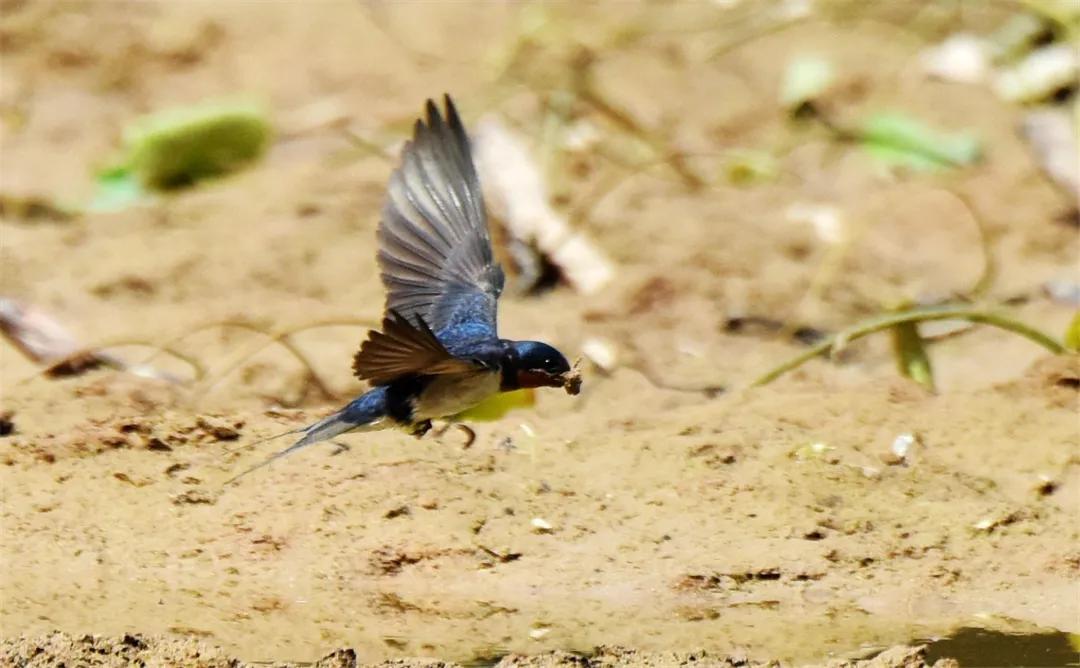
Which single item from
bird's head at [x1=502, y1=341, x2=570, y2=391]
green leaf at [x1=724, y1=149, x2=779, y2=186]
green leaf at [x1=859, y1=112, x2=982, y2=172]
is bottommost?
bird's head at [x1=502, y1=341, x2=570, y2=391]

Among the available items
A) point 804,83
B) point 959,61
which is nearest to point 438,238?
point 804,83

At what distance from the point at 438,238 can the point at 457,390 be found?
690 mm

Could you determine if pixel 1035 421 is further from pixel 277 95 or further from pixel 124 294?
pixel 277 95

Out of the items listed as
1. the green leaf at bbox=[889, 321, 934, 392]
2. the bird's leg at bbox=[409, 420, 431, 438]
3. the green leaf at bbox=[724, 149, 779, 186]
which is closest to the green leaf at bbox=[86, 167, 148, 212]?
the green leaf at bbox=[724, 149, 779, 186]

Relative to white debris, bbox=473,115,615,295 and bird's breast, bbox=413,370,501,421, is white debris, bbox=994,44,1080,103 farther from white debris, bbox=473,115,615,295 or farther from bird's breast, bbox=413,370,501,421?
bird's breast, bbox=413,370,501,421

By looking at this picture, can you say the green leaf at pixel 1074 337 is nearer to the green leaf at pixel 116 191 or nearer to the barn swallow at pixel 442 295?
the barn swallow at pixel 442 295

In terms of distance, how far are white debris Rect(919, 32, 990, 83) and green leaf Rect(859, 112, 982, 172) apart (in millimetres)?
792

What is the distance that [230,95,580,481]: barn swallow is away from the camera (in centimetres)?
439

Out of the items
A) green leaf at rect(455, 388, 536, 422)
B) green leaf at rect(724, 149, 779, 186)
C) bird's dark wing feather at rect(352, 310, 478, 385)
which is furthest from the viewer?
green leaf at rect(724, 149, 779, 186)

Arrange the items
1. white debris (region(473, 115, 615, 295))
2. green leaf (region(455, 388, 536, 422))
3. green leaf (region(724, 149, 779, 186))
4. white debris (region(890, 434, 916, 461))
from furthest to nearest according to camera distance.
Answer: green leaf (region(724, 149, 779, 186)) → white debris (region(473, 115, 615, 295)) → green leaf (region(455, 388, 536, 422)) → white debris (region(890, 434, 916, 461))

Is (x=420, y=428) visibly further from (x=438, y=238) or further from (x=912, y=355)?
(x=912, y=355)

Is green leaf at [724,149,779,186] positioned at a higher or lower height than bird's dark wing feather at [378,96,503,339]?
higher

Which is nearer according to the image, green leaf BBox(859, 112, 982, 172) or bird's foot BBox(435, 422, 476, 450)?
bird's foot BBox(435, 422, 476, 450)

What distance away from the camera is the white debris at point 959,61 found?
882cm
